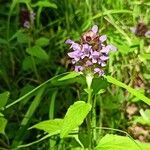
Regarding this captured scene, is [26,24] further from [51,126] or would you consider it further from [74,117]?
[74,117]

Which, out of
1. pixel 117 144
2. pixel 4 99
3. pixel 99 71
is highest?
pixel 99 71

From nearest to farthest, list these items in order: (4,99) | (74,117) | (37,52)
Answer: (74,117) < (4,99) < (37,52)

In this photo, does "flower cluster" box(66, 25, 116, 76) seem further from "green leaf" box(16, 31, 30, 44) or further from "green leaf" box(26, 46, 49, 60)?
"green leaf" box(16, 31, 30, 44)

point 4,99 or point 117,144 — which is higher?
point 4,99

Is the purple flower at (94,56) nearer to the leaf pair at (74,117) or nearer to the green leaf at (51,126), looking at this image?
the leaf pair at (74,117)

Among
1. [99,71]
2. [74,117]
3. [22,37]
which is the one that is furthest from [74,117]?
[22,37]

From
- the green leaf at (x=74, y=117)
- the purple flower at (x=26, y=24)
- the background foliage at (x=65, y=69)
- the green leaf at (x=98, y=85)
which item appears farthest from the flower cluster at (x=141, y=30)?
the green leaf at (x=74, y=117)

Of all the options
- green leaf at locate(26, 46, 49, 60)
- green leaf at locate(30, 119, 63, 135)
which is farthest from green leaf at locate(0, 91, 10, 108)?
green leaf at locate(26, 46, 49, 60)

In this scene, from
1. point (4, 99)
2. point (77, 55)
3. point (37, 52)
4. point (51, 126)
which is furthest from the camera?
point (37, 52)
